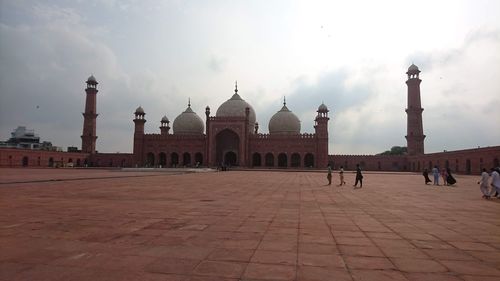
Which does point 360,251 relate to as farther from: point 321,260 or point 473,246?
point 473,246

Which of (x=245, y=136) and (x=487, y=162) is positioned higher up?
(x=245, y=136)

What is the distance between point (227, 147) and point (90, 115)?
15487mm

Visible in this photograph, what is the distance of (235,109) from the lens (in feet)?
141

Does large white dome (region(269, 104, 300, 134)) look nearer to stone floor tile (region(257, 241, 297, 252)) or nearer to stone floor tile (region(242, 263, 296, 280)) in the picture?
stone floor tile (region(257, 241, 297, 252))

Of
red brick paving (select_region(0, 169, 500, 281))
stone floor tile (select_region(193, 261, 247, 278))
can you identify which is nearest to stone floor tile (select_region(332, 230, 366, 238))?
red brick paving (select_region(0, 169, 500, 281))

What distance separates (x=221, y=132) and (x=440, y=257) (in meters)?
37.6

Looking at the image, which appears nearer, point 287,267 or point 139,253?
point 287,267

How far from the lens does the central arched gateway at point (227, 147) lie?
4047 cm

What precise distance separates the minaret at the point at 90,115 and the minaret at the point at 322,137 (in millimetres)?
24070

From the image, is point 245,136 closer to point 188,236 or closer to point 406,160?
point 406,160

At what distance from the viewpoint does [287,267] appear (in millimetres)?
2975

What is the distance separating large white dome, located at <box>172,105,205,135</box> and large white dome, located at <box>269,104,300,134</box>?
847 cm

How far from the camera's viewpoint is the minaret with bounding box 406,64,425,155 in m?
39.2

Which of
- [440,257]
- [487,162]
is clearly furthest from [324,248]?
[487,162]
